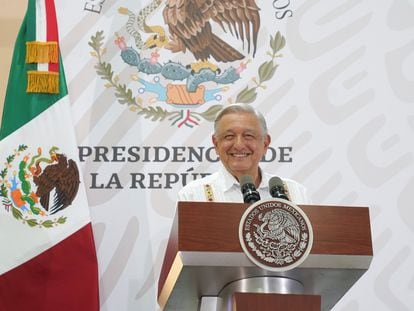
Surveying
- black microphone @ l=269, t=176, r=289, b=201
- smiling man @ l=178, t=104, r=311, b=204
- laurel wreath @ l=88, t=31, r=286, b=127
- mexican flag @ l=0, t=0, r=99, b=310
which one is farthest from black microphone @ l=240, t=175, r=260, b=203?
laurel wreath @ l=88, t=31, r=286, b=127

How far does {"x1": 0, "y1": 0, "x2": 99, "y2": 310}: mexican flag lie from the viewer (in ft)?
11.3

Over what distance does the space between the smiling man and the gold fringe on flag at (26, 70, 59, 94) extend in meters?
1.05

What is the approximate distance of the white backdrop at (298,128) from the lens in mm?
3725

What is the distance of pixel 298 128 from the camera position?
12.8ft

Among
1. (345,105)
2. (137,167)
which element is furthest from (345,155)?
(137,167)

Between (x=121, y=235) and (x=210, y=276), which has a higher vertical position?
(x=121, y=235)

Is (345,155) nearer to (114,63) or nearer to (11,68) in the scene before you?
(114,63)

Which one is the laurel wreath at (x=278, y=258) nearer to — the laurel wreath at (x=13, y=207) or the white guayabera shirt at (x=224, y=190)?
the white guayabera shirt at (x=224, y=190)

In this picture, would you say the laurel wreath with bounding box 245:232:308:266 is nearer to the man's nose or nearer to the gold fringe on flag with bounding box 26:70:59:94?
the man's nose

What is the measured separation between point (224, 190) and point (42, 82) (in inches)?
47.7

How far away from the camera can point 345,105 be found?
3916 mm

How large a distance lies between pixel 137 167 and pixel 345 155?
1116mm

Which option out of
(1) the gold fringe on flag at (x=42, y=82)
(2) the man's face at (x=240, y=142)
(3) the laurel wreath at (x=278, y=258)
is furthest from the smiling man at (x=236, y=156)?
(1) the gold fringe on flag at (x=42, y=82)

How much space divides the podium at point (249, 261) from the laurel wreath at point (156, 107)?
71.3 inches
